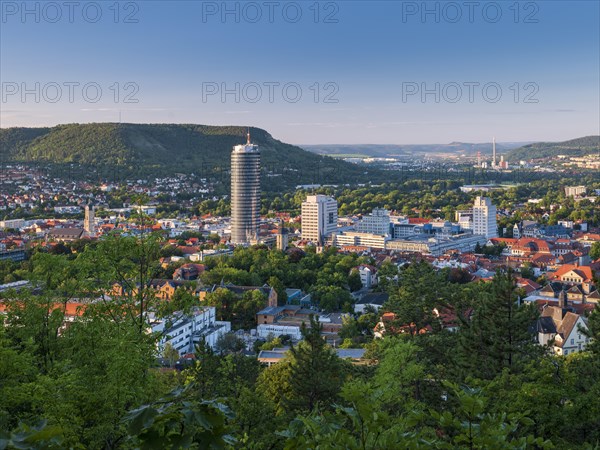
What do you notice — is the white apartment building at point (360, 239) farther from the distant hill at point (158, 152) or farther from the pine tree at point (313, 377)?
the pine tree at point (313, 377)

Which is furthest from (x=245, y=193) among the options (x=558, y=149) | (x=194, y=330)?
(x=558, y=149)

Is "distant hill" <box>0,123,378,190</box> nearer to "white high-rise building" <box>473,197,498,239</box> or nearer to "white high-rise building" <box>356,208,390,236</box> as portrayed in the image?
"white high-rise building" <box>356,208,390,236</box>

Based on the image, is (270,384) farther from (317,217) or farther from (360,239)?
(317,217)

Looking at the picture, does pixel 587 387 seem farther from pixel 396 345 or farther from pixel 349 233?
pixel 349 233

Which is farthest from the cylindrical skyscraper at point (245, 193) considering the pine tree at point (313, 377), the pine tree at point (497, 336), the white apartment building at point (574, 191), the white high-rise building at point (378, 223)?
the white apartment building at point (574, 191)

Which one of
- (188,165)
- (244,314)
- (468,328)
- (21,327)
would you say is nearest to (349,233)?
(244,314)

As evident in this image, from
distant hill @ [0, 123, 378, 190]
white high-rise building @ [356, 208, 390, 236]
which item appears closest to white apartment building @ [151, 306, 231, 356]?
white high-rise building @ [356, 208, 390, 236]
